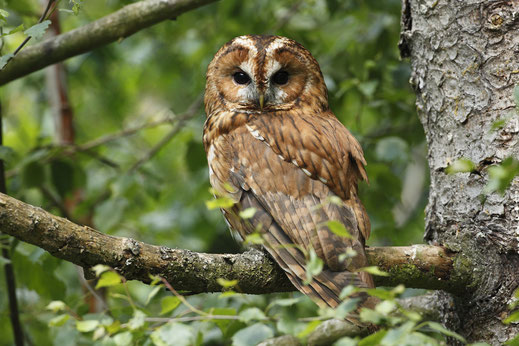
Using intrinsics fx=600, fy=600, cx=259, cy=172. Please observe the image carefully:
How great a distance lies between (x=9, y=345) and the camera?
442 cm

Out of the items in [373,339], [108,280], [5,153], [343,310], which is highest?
[5,153]

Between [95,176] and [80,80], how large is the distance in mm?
851

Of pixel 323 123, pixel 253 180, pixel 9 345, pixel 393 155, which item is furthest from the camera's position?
pixel 9 345

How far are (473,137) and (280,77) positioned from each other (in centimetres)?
115

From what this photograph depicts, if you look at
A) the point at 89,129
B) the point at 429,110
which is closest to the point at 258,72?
the point at 429,110

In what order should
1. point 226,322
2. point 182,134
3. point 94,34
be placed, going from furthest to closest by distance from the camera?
point 182,134
point 94,34
point 226,322

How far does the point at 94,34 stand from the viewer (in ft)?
9.29

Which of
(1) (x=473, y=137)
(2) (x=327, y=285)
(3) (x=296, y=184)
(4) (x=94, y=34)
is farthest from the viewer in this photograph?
(4) (x=94, y=34)

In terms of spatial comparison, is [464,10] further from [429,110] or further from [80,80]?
[80,80]

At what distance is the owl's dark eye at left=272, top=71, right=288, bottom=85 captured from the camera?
325 centimetres

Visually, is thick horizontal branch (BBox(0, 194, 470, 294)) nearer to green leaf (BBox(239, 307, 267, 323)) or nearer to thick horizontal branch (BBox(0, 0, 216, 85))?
green leaf (BBox(239, 307, 267, 323))

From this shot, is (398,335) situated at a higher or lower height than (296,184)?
lower

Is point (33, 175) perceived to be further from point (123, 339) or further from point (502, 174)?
point (502, 174)

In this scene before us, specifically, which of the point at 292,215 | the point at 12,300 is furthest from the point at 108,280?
the point at 12,300
